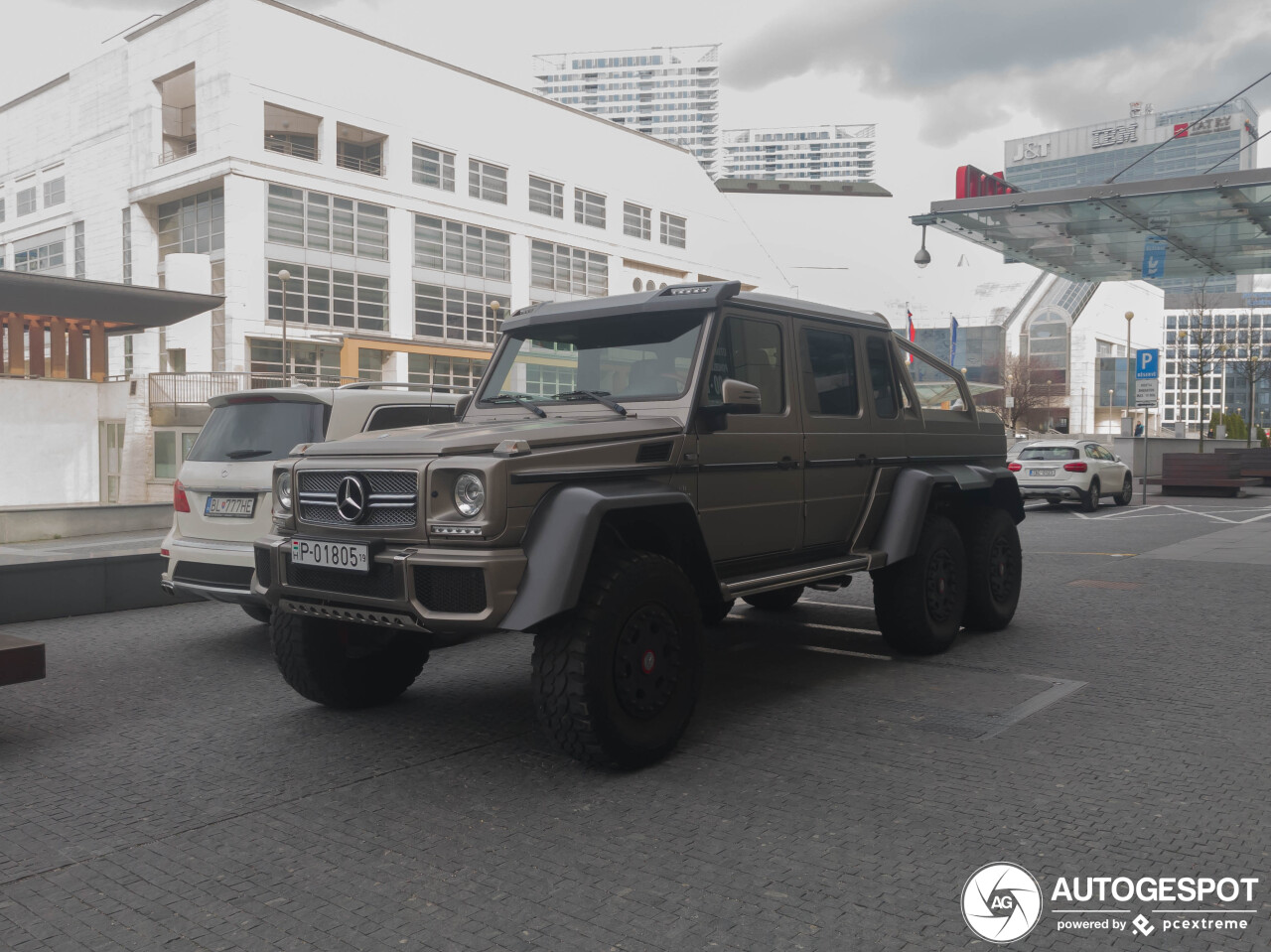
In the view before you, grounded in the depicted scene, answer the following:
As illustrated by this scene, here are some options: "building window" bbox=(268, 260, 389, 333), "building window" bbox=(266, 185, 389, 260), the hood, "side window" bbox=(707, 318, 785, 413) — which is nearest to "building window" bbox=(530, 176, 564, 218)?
"building window" bbox=(266, 185, 389, 260)

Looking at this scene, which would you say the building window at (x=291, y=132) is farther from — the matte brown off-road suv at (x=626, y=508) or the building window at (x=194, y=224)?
the matte brown off-road suv at (x=626, y=508)

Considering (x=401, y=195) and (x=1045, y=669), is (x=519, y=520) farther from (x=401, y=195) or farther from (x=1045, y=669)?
(x=401, y=195)

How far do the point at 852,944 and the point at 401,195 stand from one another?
5182cm

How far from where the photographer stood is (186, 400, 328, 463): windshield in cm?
729

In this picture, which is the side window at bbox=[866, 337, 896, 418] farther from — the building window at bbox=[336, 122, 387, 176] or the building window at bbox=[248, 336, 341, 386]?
the building window at bbox=[336, 122, 387, 176]

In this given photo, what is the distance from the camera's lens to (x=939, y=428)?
738 cm

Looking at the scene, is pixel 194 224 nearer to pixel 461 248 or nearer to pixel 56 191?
pixel 461 248

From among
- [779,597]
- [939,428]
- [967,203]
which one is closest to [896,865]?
[939,428]

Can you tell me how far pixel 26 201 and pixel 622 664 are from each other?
Result: 218 feet

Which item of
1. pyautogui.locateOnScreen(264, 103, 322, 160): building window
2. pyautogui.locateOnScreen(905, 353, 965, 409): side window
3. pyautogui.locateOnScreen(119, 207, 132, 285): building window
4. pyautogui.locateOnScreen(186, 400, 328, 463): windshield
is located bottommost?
pyautogui.locateOnScreen(186, 400, 328, 463): windshield

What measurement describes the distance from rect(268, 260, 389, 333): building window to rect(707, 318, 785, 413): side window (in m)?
44.2

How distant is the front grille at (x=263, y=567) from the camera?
5.08 meters

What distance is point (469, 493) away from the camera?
4387 mm

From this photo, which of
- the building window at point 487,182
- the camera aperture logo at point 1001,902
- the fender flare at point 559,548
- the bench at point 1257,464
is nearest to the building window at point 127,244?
the building window at point 487,182
